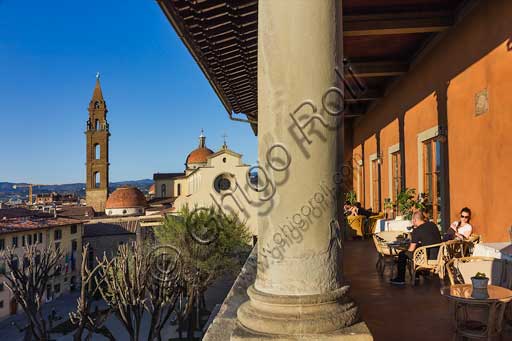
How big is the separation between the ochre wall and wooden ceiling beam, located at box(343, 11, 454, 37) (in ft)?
1.05

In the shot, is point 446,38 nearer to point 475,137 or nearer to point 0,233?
point 475,137

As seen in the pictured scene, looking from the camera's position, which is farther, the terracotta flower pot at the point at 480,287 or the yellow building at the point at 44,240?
the yellow building at the point at 44,240

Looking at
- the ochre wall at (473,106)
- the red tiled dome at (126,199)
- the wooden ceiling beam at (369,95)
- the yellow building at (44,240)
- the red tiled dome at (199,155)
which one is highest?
the red tiled dome at (199,155)

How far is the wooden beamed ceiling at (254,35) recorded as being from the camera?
16.7ft

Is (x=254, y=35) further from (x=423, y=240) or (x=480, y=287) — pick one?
(x=480, y=287)

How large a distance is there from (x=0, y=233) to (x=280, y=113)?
35.2m

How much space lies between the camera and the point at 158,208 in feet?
176

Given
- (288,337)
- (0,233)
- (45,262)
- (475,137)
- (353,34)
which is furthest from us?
(0,233)

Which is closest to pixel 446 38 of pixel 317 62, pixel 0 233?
pixel 317 62

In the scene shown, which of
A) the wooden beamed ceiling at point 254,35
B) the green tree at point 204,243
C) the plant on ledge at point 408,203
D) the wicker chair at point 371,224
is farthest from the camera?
the green tree at point 204,243

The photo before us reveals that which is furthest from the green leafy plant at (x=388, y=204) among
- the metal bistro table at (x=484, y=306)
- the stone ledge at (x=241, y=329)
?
the metal bistro table at (x=484, y=306)

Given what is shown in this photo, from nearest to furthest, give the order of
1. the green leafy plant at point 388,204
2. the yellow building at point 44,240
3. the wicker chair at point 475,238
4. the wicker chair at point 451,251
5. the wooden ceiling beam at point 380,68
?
the wicker chair at point 451,251, the wicker chair at point 475,238, the wooden ceiling beam at point 380,68, the green leafy plant at point 388,204, the yellow building at point 44,240

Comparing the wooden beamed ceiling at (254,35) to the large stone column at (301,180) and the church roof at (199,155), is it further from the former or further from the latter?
the church roof at (199,155)

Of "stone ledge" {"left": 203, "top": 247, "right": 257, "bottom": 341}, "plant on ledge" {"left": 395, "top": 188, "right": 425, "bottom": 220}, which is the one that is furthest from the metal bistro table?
"plant on ledge" {"left": 395, "top": 188, "right": 425, "bottom": 220}
